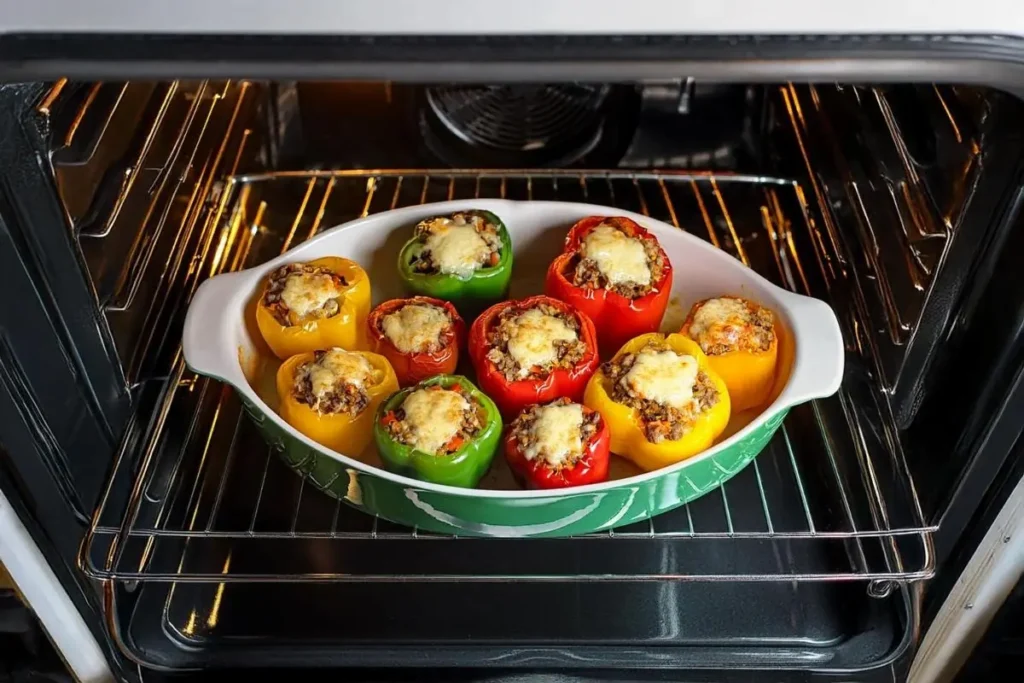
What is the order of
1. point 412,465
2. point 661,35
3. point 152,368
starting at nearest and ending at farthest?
point 661,35
point 412,465
point 152,368

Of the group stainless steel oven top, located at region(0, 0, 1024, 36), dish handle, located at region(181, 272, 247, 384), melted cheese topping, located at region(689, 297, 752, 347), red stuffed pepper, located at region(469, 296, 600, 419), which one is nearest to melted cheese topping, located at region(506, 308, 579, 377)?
Answer: red stuffed pepper, located at region(469, 296, 600, 419)

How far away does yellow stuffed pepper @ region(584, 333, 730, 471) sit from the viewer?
983mm

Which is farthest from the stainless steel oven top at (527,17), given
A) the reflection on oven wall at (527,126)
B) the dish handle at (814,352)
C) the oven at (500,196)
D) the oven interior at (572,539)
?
the reflection on oven wall at (527,126)

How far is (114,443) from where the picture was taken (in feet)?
3.53

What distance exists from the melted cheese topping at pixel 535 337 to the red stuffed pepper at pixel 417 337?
0.23 ft

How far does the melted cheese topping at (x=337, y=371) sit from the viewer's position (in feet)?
3.31

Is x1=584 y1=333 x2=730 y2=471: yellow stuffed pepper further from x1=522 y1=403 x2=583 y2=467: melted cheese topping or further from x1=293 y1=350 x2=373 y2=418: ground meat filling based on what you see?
x1=293 y1=350 x2=373 y2=418: ground meat filling

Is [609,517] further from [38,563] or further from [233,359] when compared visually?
[38,563]

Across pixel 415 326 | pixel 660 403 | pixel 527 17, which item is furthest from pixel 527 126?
pixel 527 17

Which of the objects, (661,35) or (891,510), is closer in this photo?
(661,35)

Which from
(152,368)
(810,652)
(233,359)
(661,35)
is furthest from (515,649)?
(661,35)

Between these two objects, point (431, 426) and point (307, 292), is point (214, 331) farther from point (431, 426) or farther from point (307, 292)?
point (431, 426)

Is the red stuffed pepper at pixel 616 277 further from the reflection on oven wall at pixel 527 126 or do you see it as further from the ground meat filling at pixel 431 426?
the reflection on oven wall at pixel 527 126

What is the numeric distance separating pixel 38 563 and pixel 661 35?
2.50 feet
